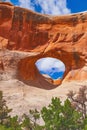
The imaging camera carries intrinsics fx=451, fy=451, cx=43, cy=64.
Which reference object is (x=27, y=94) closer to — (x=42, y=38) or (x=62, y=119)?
(x=42, y=38)

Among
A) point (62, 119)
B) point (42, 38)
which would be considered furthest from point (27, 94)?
point (62, 119)

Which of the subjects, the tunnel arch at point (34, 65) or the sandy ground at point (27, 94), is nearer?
the sandy ground at point (27, 94)

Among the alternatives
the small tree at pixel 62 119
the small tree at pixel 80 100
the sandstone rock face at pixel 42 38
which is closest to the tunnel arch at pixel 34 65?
the sandstone rock face at pixel 42 38

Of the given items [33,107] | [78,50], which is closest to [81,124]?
[33,107]

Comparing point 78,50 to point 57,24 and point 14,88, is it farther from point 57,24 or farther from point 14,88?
point 14,88

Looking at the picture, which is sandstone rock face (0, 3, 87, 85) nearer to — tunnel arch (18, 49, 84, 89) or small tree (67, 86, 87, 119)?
tunnel arch (18, 49, 84, 89)

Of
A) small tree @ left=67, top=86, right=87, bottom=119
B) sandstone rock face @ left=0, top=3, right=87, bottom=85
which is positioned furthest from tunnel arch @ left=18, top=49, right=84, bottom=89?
small tree @ left=67, top=86, right=87, bottom=119

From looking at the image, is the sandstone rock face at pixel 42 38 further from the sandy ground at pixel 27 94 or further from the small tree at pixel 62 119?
the small tree at pixel 62 119
